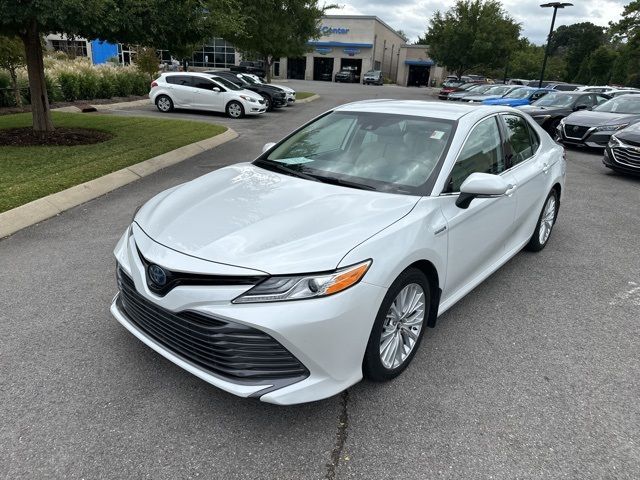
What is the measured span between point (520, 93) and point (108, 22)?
16.9 metres

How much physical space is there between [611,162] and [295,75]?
59.5m

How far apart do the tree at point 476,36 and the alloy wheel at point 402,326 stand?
136 feet

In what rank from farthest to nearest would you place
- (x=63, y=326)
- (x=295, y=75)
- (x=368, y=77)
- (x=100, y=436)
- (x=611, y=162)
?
(x=295, y=75), (x=368, y=77), (x=611, y=162), (x=63, y=326), (x=100, y=436)

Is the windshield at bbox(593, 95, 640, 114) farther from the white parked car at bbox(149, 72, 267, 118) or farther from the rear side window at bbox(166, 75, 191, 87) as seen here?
the rear side window at bbox(166, 75, 191, 87)

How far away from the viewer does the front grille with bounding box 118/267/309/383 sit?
94.0 inches

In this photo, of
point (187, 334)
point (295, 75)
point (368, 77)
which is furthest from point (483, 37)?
point (187, 334)

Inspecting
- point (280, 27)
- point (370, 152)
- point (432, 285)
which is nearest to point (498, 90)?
point (280, 27)

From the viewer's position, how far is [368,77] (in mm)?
55969

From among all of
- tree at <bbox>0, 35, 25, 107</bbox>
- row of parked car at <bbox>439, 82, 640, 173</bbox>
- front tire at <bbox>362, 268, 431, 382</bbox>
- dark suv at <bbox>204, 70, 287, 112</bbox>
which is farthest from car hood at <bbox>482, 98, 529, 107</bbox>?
front tire at <bbox>362, 268, 431, 382</bbox>

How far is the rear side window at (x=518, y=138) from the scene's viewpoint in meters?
4.35

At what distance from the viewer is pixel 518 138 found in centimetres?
456

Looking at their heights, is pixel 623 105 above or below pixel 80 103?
above

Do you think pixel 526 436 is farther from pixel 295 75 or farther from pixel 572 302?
pixel 295 75

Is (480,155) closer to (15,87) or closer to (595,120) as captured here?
(595,120)
